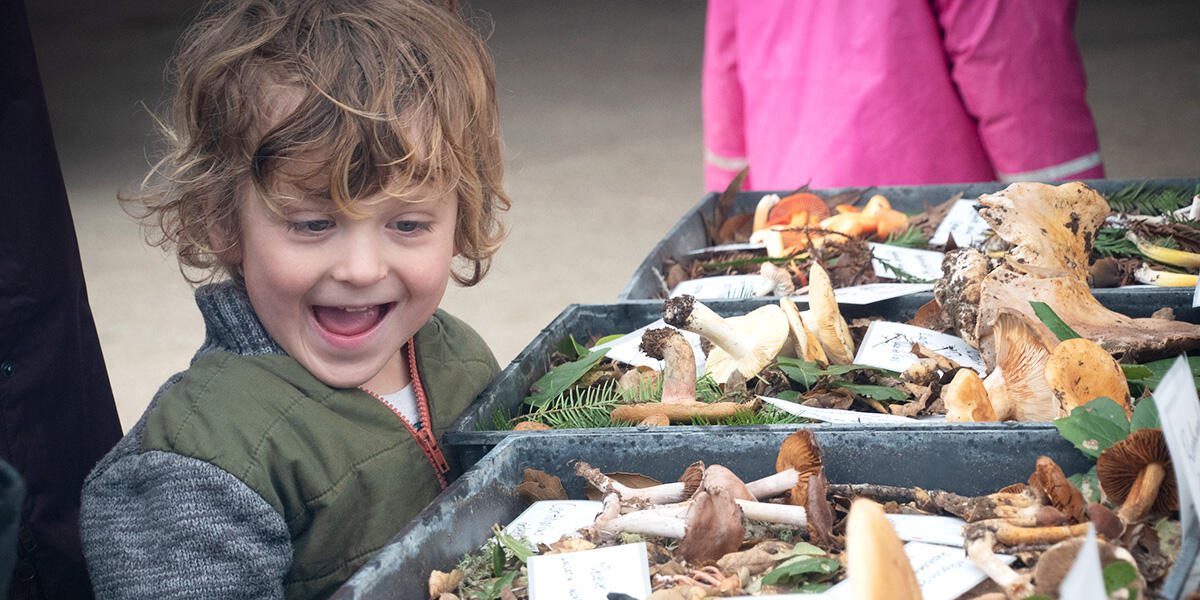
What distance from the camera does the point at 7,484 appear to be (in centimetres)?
46

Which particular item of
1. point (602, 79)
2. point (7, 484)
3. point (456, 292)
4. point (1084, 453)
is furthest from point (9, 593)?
point (602, 79)

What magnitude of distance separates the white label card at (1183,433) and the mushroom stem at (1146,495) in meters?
0.07

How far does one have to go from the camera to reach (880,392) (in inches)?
44.2

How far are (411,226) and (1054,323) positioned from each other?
2.31ft

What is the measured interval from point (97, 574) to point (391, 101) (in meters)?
0.58

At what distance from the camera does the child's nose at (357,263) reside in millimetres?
1058

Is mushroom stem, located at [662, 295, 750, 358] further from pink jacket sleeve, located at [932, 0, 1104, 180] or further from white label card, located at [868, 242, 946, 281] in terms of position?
pink jacket sleeve, located at [932, 0, 1104, 180]

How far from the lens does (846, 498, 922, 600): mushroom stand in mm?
542

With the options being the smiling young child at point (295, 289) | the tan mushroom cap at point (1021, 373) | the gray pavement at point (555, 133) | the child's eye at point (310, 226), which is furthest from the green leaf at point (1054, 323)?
the gray pavement at point (555, 133)

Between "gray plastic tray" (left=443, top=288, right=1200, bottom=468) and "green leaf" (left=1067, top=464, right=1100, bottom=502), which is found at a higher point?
"green leaf" (left=1067, top=464, right=1100, bottom=502)

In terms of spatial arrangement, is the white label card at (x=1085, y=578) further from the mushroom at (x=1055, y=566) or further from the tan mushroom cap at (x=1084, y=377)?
the tan mushroom cap at (x=1084, y=377)

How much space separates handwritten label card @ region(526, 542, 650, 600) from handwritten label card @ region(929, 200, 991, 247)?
101 centimetres

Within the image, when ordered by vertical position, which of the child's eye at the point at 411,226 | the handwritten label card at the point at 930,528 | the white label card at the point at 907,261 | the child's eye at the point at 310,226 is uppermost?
the child's eye at the point at 310,226

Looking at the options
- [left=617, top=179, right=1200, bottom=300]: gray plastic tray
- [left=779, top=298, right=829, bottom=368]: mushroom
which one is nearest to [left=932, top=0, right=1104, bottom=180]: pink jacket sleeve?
[left=617, top=179, right=1200, bottom=300]: gray plastic tray
